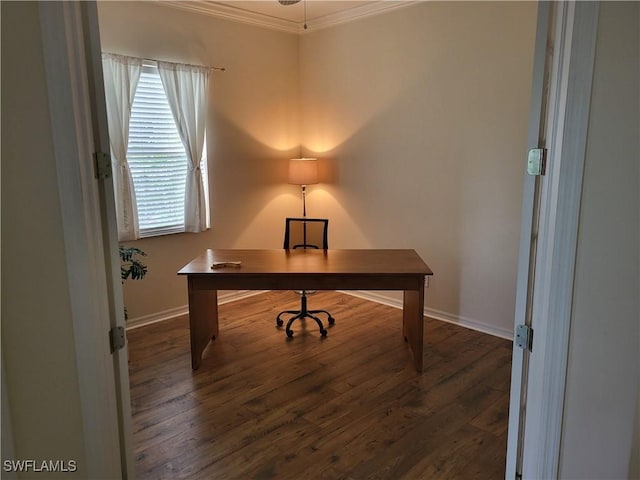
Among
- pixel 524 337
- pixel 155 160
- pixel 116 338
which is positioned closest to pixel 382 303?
pixel 155 160

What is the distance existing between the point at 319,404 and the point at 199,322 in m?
1.12

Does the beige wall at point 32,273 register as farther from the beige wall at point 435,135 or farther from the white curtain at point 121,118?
the beige wall at point 435,135

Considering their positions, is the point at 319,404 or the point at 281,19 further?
the point at 281,19

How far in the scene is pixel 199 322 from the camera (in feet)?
11.5

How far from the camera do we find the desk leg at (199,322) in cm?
343

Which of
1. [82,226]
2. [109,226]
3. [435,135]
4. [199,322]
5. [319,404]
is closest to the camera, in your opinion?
[82,226]

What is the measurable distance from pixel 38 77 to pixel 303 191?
4.18 m

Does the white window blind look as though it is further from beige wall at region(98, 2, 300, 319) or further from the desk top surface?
the desk top surface

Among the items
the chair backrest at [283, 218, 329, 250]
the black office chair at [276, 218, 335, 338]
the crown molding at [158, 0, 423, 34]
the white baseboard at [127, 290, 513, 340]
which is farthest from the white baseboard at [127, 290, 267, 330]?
the crown molding at [158, 0, 423, 34]

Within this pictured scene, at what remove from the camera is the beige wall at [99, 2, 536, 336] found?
3.82 meters

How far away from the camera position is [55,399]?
144 cm

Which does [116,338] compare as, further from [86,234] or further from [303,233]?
[303,233]

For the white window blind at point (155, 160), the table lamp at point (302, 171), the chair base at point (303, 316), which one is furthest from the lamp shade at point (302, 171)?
the chair base at point (303, 316)

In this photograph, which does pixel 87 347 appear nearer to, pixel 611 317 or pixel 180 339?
pixel 611 317
